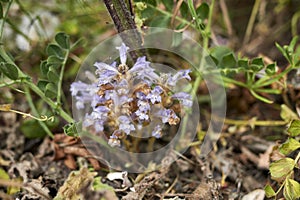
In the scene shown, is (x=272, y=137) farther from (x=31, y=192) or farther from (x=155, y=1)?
(x=31, y=192)

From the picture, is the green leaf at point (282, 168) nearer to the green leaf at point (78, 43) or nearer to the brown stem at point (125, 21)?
the brown stem at point (125, 21)

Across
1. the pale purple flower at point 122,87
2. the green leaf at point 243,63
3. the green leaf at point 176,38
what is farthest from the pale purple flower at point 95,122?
the green leaf at point 243,63

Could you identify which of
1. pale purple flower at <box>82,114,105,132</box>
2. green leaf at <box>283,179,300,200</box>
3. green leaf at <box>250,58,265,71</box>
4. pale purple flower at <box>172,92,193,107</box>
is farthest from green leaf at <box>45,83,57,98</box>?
green leaf at <box>283,179,300,200</box>

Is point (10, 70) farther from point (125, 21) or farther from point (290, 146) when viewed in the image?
point (290, 146)

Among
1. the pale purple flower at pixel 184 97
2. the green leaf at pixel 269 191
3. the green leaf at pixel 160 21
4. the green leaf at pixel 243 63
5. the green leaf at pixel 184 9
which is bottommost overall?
the green leaf at pixel 269 191

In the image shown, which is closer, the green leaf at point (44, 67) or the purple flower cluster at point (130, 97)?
the purple flower cluster at point (130, 97)

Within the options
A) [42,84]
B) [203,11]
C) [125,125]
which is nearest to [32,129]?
[42,84]

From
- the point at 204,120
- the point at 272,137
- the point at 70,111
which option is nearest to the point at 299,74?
the point at 272,137

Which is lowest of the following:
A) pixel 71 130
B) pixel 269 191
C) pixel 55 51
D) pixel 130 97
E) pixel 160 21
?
pixel 269 191
